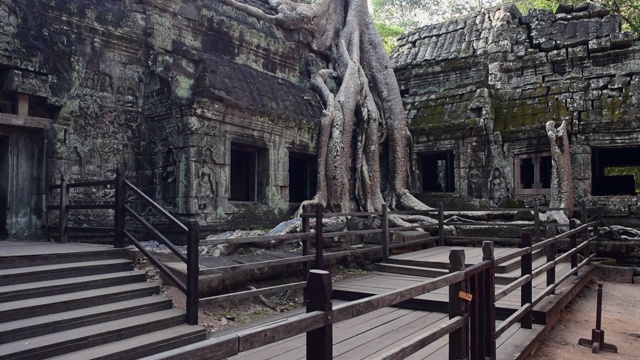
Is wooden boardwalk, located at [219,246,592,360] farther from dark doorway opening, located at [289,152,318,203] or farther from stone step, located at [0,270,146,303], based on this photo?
dark doorway opening, located at [289,152,318,203]

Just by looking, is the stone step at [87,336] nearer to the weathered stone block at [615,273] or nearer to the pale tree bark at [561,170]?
the weathered stone block at [615,273]

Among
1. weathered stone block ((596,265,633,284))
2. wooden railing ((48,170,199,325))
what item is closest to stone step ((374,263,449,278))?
wooden railing ((48,170,199,325))

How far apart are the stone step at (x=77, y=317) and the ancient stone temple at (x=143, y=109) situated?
260 centimetres

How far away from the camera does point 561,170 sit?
9609 mm

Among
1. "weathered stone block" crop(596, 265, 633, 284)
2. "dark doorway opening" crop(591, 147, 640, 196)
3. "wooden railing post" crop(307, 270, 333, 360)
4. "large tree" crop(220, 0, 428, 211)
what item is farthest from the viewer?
"dark doorway opening" crop(591, 147, 640, 196)

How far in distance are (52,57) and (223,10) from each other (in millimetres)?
3311

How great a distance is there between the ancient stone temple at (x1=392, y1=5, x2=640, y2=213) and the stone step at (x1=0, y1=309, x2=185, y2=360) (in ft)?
27.6

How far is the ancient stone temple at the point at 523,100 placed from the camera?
9789 mm

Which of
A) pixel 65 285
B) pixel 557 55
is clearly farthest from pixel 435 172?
pixel 65 285

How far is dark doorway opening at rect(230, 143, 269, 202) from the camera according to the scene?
8.29 m

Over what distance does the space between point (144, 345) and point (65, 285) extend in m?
1.07

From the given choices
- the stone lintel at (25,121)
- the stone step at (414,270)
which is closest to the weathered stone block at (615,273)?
the stone step at (414,270)

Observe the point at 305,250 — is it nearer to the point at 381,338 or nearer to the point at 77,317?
the point at 381,338

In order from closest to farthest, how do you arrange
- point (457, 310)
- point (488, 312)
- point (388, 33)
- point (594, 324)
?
point (457, 310)
point (488, 312)
point (594, 324)
point (388, 33)
